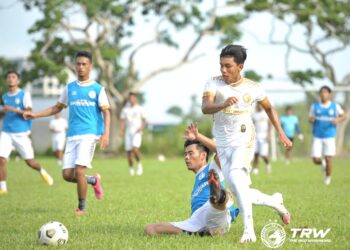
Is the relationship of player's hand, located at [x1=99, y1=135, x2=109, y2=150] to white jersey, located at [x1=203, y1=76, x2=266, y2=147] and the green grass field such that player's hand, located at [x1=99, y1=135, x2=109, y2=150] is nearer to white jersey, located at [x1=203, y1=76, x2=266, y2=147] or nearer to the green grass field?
the green grass field

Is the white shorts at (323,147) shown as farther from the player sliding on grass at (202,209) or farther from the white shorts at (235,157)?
the white shorts at (235,157)

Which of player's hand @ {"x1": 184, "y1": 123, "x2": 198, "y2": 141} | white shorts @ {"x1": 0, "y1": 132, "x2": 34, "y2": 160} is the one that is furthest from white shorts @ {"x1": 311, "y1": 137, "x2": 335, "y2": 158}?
player's hand @ {"x1": 184, "y1": 123, "x2": 198, "y2": 141}

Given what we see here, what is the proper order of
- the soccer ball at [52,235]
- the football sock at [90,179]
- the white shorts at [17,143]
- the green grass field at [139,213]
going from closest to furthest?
the soccer ball at [52,235]
the green grass field at [139,213]
the football sock at [90,179]
the white shorts at [17,143]

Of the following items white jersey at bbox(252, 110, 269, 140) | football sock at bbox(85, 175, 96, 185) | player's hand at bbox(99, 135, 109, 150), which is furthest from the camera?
white jersey at bbox(252, 110, 269, 140)

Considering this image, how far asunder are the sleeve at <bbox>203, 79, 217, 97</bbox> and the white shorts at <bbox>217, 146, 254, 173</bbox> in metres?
0.60

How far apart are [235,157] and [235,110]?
0.50 meters

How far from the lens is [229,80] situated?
766 cm

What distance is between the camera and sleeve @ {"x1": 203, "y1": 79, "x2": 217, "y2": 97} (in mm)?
7637

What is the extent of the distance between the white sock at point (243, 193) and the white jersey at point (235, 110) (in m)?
0.34

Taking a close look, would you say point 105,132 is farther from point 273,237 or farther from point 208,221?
point 273,237

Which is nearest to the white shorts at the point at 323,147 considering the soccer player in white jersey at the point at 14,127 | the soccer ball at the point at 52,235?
the soccer player in white jersey at the point at 14,127

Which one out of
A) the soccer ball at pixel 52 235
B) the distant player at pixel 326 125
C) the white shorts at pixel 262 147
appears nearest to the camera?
the soccer ball at pixel 52 235

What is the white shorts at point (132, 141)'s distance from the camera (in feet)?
71.5

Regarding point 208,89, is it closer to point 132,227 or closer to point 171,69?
point 132,227
